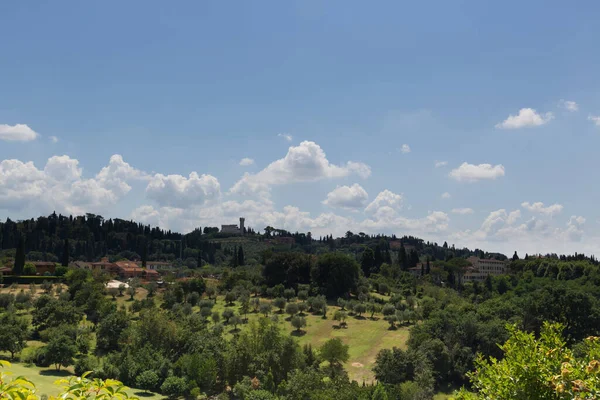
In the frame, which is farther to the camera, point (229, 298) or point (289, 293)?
point (289, 293)

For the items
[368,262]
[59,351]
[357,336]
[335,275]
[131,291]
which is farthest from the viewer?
[368,262]

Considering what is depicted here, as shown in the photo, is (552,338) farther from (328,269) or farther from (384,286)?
(384,286)

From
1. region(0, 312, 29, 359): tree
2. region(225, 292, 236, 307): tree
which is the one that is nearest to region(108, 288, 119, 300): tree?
region(225, 292, 236, 307): tree

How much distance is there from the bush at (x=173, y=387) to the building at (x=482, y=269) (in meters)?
108

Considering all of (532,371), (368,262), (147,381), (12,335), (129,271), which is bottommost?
(147,381)

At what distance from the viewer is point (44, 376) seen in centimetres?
3916

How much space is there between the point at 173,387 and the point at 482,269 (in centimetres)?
13515

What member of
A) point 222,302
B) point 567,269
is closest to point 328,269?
point 222,302

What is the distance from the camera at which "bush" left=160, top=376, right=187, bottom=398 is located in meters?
37.3

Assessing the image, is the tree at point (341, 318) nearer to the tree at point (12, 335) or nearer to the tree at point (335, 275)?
the tree at point (335, 275)

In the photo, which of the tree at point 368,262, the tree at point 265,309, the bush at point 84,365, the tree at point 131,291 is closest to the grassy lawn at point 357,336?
the tree at point 265,309

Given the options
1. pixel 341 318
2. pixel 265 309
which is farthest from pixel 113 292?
pixel 341 318

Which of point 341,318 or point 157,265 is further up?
point 157,265

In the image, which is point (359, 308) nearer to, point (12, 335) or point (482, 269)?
point (12, 335)
